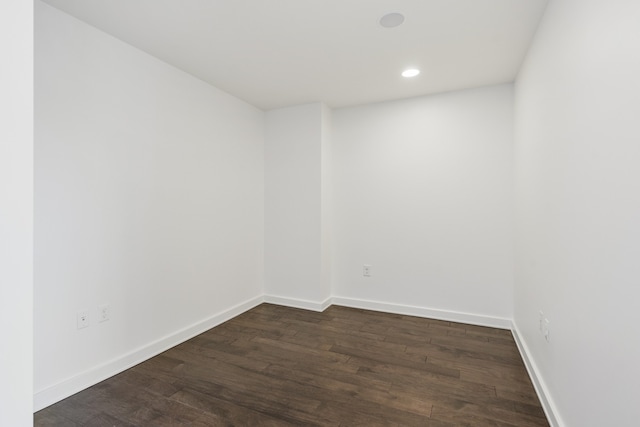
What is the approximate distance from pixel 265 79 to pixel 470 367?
3010mm

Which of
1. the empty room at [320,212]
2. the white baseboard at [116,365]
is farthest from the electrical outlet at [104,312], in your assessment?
the white baseboard at [116,365]

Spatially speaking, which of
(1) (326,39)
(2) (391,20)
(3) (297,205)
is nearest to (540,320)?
(2) (391,20)

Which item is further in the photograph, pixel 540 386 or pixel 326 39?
pixel 326 39

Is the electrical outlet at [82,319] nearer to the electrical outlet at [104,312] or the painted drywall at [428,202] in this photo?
the electrical outlet at [104,312]

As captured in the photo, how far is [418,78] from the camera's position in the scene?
115 inches

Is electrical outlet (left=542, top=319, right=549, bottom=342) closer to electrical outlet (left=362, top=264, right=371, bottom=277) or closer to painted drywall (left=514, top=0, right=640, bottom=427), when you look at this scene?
painted drywall (left=514, top=0, right=640, bottom=427)

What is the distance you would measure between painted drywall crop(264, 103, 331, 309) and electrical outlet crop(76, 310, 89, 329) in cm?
205

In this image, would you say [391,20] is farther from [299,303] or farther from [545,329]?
[299,303]

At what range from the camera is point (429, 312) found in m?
3.35

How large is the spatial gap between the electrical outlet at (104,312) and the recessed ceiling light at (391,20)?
2.72 m

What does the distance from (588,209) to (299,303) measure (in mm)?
2978

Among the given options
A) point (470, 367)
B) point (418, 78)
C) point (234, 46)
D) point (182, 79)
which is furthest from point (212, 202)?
point (470, 367)

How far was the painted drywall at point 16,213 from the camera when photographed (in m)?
0.82

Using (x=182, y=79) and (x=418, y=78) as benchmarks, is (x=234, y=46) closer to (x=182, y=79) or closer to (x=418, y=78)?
(x=182, y=79)
